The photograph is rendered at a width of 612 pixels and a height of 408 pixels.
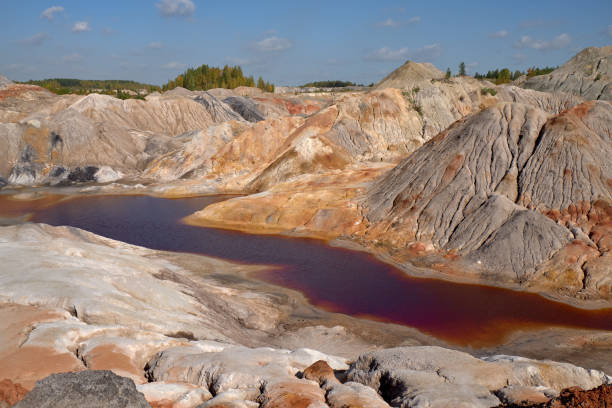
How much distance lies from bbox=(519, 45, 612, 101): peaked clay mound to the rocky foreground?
96991mm

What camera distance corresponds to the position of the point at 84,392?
9625mm

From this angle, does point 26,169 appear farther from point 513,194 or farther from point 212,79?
point 212,79

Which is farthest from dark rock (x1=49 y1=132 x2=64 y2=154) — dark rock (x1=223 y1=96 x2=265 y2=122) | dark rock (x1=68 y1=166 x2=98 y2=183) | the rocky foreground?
the rocky foreground

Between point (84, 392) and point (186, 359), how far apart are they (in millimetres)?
5495

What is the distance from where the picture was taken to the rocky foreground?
11.7m

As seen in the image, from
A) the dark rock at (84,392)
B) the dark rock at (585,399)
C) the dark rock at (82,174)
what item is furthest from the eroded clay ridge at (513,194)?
the dark rock at (82,174)

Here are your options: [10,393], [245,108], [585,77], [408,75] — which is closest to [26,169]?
[245,108]

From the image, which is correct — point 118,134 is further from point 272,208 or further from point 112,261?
point 112,261

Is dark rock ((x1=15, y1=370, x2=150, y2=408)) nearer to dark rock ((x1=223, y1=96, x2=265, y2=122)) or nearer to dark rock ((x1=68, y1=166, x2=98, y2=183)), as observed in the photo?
dark rock ((x1=68, y1=166, x2=98, y2=183))

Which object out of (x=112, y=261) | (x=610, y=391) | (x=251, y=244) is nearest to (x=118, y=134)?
(x=251, y=244)

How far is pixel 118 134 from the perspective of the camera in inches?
3445

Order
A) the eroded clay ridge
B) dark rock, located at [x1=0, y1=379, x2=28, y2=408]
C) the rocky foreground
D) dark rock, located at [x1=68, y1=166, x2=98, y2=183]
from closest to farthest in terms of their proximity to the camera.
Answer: dark rock, located at [x1=0, y1=379, x2=28, y2=408]
the rocky foreground
the eroded clay ridge
dark rock, located at [x1=68, y1=166, x2=98, y2=183]

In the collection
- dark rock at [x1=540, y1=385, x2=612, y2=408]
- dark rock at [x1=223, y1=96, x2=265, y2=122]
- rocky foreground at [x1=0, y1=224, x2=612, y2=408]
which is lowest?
rocky foreground at [x1=0, y1=224, x2=612, y2=408]

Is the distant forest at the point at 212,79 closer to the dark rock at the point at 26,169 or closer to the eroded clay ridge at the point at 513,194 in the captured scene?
the dark rock at the point at 26,169
